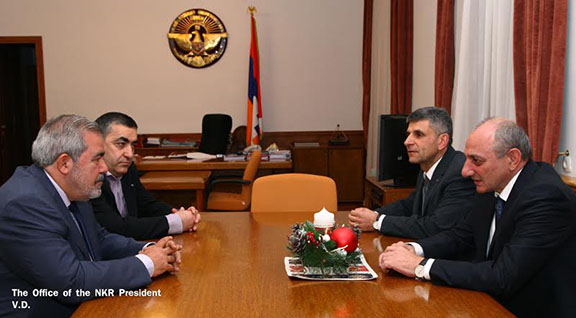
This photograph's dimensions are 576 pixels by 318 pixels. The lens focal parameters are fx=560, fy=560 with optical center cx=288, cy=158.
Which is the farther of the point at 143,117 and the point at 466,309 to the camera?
the point at 143,117

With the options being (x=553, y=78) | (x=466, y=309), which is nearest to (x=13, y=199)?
(x=466, y=309)

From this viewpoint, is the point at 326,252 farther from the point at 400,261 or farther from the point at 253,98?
the point at 253,98

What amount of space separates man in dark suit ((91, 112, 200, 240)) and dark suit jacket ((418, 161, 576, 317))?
4.58ft

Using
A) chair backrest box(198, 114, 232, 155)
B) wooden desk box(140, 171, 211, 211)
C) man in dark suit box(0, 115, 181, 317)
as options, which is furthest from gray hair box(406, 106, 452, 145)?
chair backrest box(198, 114, 232, 155)

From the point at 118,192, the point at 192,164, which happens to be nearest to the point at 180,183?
the point at 192,164

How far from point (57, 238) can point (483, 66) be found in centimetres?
332

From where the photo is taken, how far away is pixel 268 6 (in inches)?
351

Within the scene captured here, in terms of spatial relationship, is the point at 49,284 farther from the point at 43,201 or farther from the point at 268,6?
the point at 268,6

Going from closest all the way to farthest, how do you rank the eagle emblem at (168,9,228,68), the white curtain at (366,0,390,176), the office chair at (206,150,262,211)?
the office chair at (206,150,262,211) < the white curtain at (366,0,390,176) < the eagle emblem at (168,9,228,68)

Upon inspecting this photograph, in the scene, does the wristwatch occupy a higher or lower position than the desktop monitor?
lower

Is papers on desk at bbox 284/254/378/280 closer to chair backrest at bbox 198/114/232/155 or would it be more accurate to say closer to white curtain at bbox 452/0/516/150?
white curtain at bbox 452/0/516/150

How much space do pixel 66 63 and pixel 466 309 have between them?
8481 millimetres

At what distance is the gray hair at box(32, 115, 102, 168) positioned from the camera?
207cm

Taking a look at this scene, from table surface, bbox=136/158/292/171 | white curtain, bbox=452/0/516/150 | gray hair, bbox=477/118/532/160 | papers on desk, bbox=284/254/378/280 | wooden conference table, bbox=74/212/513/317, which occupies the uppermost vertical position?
white curtain, bbox=452/0/516/150
